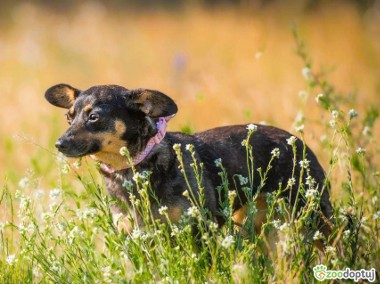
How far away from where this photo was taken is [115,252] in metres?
4.30

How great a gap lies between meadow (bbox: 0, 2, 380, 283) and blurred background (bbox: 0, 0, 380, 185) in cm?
3

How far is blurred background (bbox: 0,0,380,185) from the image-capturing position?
8.92m

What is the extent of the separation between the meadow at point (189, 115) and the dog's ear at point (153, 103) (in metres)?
0.54

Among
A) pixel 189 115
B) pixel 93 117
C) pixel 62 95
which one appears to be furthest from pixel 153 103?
pixel 189 115

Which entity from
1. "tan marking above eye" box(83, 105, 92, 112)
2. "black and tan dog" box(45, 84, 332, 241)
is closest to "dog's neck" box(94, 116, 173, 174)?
"black and tan dog" box(45, 84, 332, 241)

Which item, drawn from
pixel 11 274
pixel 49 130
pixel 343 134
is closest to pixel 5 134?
pixel 49 130

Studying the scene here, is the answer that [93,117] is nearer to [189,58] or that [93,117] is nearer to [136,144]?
[136,144]

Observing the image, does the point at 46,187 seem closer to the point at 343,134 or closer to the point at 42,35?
the point at 343,134

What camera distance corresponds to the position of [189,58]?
12.2 meters

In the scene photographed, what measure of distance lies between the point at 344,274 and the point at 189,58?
327 inches

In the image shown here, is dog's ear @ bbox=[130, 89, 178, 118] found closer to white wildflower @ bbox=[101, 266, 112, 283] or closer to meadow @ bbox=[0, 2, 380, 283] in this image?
meadow @ bbox=[0, 2, 380, 283]

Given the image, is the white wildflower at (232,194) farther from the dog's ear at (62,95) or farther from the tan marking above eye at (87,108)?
the dog's ear at (62,95)

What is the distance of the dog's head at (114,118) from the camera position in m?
4.97

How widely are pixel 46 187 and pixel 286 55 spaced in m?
4.98
